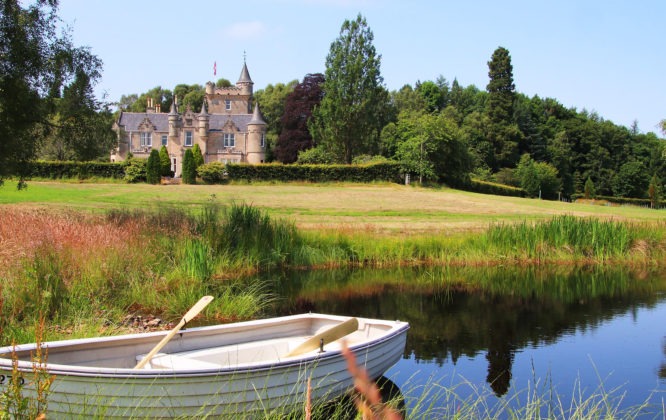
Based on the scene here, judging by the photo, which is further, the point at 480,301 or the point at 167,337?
the point at 480,301

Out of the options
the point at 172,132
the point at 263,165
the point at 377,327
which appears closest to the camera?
the point at 377,327

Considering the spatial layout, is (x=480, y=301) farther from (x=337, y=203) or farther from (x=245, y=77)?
(x=245, y=77)

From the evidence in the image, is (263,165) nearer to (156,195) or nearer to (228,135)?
(156,195)

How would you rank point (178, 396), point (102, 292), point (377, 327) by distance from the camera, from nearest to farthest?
1. point (178, 396)
2. point (377, 327)
3. point (102, 292)

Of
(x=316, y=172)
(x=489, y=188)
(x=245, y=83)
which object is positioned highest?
(x=245, y=83)

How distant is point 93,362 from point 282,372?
1935mm

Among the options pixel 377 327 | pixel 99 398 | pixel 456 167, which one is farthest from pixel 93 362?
pixel 456 167

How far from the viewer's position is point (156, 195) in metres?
34.7

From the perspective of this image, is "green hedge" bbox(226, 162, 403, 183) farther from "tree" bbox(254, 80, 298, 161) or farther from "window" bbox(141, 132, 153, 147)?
"tree" bbox(254, 80, 298, 161)

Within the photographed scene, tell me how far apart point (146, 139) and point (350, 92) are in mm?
30057

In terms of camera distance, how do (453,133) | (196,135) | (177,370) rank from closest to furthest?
(177,370) → (453,133) → (196,135)

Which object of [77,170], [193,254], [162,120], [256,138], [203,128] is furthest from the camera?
[162,120]

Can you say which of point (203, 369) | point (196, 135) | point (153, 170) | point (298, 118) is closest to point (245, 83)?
point (196, 135)

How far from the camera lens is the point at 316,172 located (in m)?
48.1
